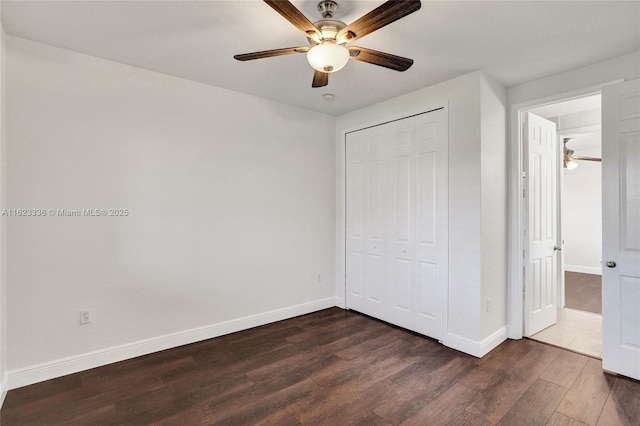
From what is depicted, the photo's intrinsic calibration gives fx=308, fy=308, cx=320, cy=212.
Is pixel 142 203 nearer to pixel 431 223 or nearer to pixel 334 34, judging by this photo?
pixel 334 34

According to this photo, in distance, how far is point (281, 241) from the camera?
379 centimetres

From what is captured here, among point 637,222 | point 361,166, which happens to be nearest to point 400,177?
point 361,166

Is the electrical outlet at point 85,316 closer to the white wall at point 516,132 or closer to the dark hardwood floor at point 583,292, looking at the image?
the white wall at point 516,132

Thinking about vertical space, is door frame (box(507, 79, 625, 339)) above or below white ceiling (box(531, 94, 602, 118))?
below

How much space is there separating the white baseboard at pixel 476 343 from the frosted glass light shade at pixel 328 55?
2.67m

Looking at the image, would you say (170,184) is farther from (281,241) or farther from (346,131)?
(346,131)

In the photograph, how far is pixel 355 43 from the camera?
8.00ft

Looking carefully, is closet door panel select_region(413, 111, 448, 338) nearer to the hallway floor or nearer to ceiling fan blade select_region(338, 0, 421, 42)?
the hallway floor

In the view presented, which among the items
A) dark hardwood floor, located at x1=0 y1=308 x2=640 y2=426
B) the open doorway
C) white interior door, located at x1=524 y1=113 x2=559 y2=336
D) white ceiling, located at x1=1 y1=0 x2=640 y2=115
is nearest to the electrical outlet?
dark hardwood floor, located at x1=0 y1=308 x2=640 y2=426

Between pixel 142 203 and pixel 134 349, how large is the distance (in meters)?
1.33

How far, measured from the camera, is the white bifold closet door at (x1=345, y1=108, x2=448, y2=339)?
3.19 meters

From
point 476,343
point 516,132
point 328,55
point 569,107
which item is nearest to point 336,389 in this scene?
point 476,343

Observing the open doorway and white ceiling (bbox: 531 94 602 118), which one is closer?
the open doorway

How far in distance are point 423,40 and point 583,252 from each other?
6.55 meters
